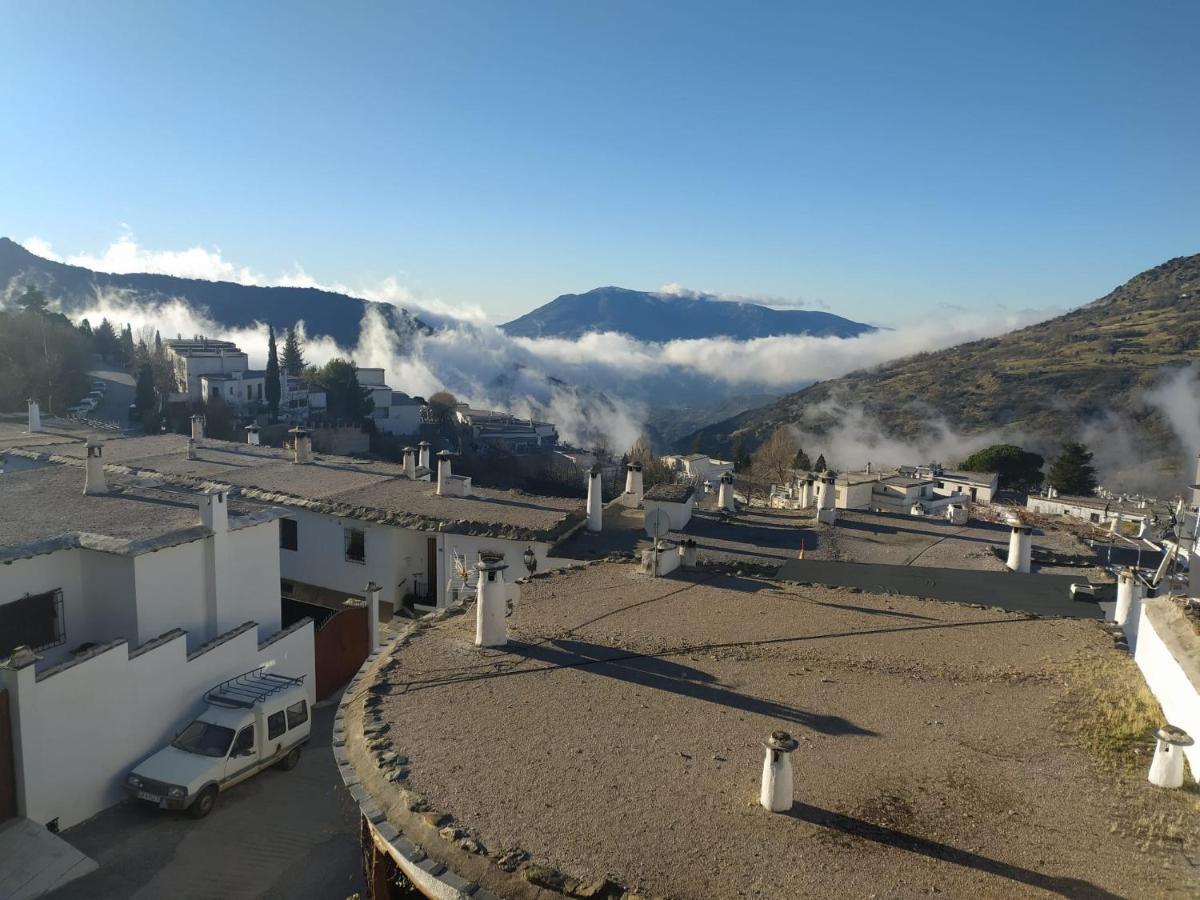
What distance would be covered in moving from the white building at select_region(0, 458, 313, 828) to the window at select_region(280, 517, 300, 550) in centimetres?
447

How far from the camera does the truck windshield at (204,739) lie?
11578 millimetres

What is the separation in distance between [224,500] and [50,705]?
4418 millimetres

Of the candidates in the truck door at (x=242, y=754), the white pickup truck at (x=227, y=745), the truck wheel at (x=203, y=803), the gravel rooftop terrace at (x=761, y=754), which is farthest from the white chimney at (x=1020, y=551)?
the truck wheel at (x=203, y=803)

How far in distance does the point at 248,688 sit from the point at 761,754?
8.69 metres

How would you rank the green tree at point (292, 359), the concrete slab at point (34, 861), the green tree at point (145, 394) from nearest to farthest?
the concrete slab at point (34, 861) < the green tree at point (145, 394) < the green tree at point (292, 359)

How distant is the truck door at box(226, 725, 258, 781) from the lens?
1160 cm

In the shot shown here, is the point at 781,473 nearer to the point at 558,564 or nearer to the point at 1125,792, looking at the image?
the point at 558,564

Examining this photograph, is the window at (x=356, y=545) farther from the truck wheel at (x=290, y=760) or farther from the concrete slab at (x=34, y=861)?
the concrete slab at (x=34, y=861)

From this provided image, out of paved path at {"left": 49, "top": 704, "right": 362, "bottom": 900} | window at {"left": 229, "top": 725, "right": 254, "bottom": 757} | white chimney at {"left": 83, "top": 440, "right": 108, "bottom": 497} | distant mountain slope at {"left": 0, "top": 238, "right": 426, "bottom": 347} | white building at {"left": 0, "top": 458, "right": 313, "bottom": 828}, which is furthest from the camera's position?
distant mountain slope at {"left": 0, "top": 238, "right": 426, "bottom": 347}

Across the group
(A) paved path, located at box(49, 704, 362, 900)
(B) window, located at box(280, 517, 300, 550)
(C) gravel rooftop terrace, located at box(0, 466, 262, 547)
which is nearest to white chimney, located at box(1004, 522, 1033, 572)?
(A) paved path, located at box(49, 704, 362, 900)

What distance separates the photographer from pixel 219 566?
1368 centimetres

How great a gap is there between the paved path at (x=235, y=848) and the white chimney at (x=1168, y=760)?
8925mm

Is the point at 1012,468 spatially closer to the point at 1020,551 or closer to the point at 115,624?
the point at 1020,551

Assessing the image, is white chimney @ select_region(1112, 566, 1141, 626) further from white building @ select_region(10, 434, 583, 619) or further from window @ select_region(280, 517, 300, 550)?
window @ select_region(280, 517, 300, 550)
